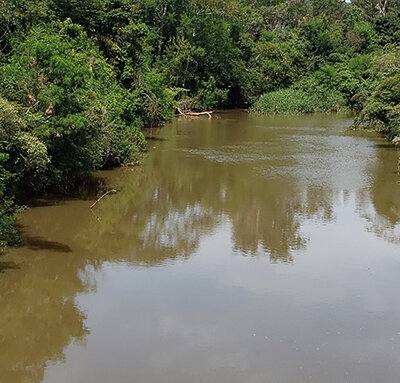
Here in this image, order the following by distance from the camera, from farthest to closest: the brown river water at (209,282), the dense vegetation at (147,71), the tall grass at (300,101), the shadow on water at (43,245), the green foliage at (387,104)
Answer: the tall grass at (300,101)
the green foliage at (387,104)
the dense vegetation at (147,71)
the shadow on water at (43,245)
the brown river water at (209,282)

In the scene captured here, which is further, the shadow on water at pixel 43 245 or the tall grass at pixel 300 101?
the tall grass at pixel 300 101

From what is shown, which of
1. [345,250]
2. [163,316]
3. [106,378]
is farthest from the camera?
[345,250]

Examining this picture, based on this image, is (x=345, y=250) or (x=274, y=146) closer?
(x=345, y=250)

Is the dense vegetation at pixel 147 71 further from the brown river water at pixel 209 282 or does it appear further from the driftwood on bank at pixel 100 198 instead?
the brown river water at pixel 209 282

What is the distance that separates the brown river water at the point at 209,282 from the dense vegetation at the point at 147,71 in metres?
1.50

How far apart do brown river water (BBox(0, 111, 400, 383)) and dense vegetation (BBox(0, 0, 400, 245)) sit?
4.92 feet

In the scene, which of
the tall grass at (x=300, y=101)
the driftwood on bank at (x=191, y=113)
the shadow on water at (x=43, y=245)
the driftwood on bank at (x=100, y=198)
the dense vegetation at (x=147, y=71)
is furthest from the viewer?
the tall grass at (x=300, y=101)

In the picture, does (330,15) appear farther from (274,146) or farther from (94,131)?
(94,131)

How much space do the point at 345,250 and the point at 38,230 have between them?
23.3 feet

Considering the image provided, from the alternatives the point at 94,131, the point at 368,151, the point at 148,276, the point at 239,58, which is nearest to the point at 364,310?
the point at 148,276

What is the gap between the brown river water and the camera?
7805 millimetres

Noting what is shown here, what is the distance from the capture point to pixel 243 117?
132 feet

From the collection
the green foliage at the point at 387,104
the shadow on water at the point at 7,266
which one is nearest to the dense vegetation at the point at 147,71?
the green foliage at the point at 387,104

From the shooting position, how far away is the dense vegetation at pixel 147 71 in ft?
45.9
